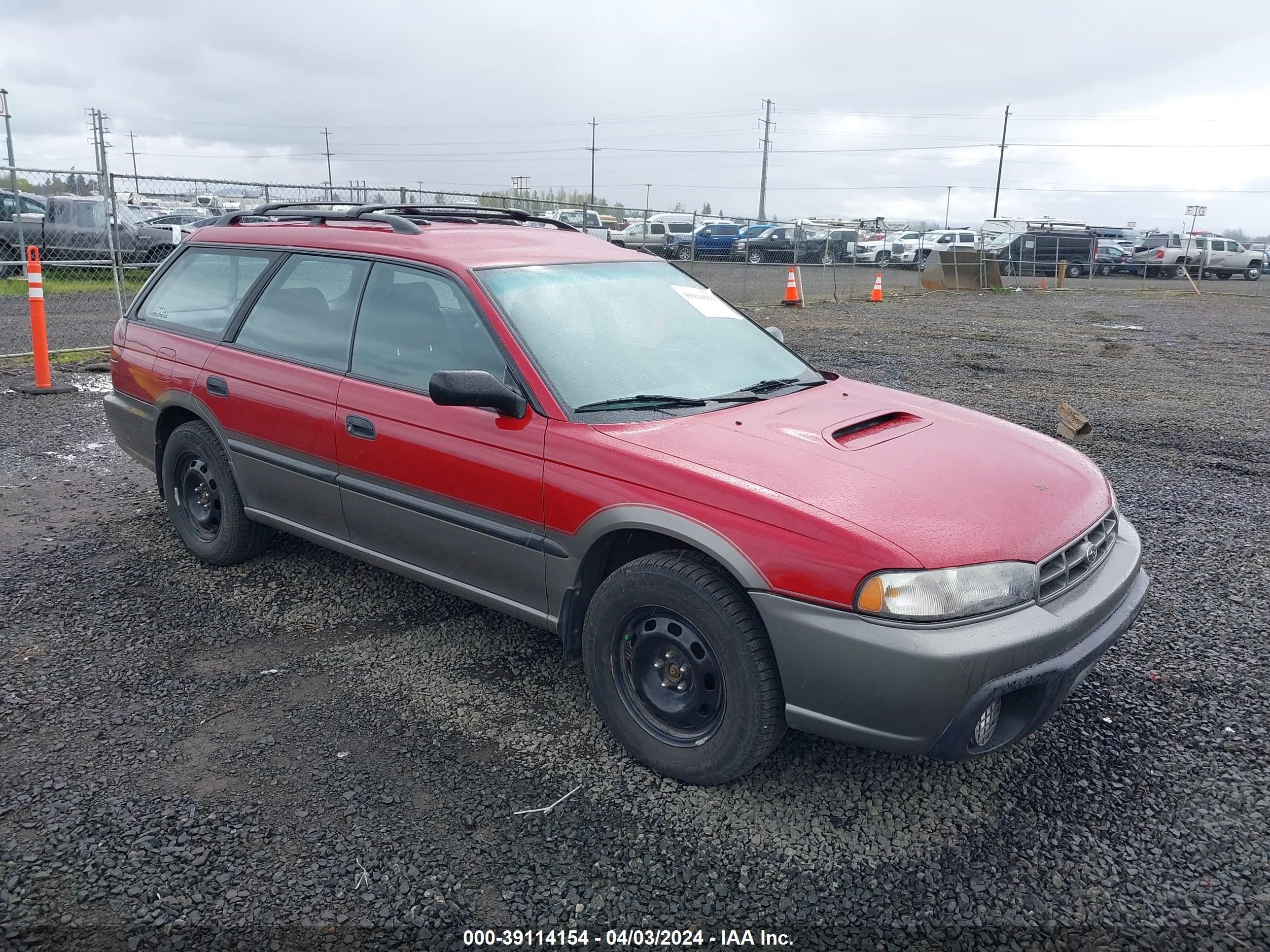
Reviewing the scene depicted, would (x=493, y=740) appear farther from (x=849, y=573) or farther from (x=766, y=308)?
(x=766, y=308)

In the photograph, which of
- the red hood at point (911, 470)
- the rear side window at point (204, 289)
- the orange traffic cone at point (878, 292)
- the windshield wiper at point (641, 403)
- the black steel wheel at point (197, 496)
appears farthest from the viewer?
the orange traffic cone at point (878, 292)

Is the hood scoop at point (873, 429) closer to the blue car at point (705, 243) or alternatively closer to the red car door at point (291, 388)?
the red car door at point (291, 388)

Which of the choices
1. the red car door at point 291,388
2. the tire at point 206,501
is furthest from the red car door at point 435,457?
the tire at point 206,501

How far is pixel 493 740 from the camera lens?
3287mm

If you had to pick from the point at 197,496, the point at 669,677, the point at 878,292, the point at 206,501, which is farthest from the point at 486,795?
the point at 878,292

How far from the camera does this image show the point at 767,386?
381 centimetres

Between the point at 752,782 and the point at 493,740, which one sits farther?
the point at 493,740

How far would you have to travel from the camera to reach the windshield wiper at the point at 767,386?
3.62 m

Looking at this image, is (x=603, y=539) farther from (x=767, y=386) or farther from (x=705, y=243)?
(x=705, y=243)

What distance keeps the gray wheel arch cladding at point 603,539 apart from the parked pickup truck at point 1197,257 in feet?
124

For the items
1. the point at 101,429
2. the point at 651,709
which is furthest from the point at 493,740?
the point at 101,429

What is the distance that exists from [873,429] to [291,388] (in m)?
2.42

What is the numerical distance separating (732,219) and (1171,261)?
24287 mm

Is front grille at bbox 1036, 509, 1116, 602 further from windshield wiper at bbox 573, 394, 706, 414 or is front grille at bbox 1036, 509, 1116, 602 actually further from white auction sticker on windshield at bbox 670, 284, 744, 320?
white auction sticker on windshield at bbox 670, 284, 744, 320
